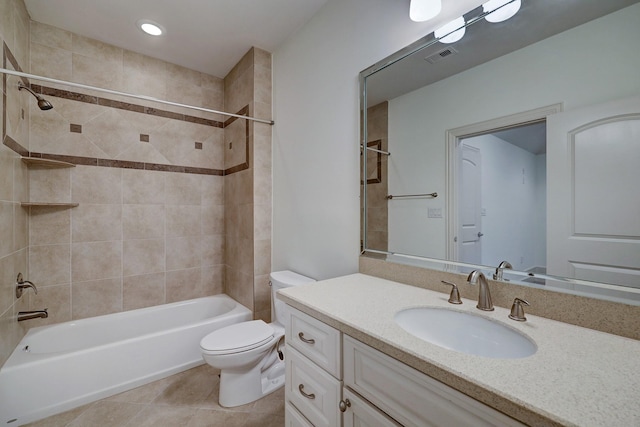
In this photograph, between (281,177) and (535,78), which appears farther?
(281,177)

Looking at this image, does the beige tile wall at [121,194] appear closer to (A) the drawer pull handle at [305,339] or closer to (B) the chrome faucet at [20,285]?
(B) the chrome faucet at [20,285]

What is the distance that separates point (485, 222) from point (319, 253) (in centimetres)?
107

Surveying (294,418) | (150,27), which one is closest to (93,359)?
(294,418)

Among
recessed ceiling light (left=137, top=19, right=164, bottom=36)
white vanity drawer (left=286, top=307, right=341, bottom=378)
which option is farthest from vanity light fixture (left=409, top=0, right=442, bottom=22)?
recessed ceiling light (left=137, top=19, right=164, bottom=36)

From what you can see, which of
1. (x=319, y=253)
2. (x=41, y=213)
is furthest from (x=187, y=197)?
(x=319, y=253)

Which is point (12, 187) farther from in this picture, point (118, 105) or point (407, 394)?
point (407, 394)

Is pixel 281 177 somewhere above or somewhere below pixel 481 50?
below

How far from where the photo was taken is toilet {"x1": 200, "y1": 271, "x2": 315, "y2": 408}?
1556 millimetres

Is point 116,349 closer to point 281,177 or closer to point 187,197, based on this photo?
point 187,197

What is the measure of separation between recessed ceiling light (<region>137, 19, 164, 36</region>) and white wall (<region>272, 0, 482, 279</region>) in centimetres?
91

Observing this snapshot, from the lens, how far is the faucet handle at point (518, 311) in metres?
0.87

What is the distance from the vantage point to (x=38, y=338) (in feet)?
6.17

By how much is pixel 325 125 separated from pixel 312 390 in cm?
152

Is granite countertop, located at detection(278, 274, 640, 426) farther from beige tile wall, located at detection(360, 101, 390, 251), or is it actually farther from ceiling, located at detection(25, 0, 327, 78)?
ceiling, located at detection(25, 0, 327, 78)
